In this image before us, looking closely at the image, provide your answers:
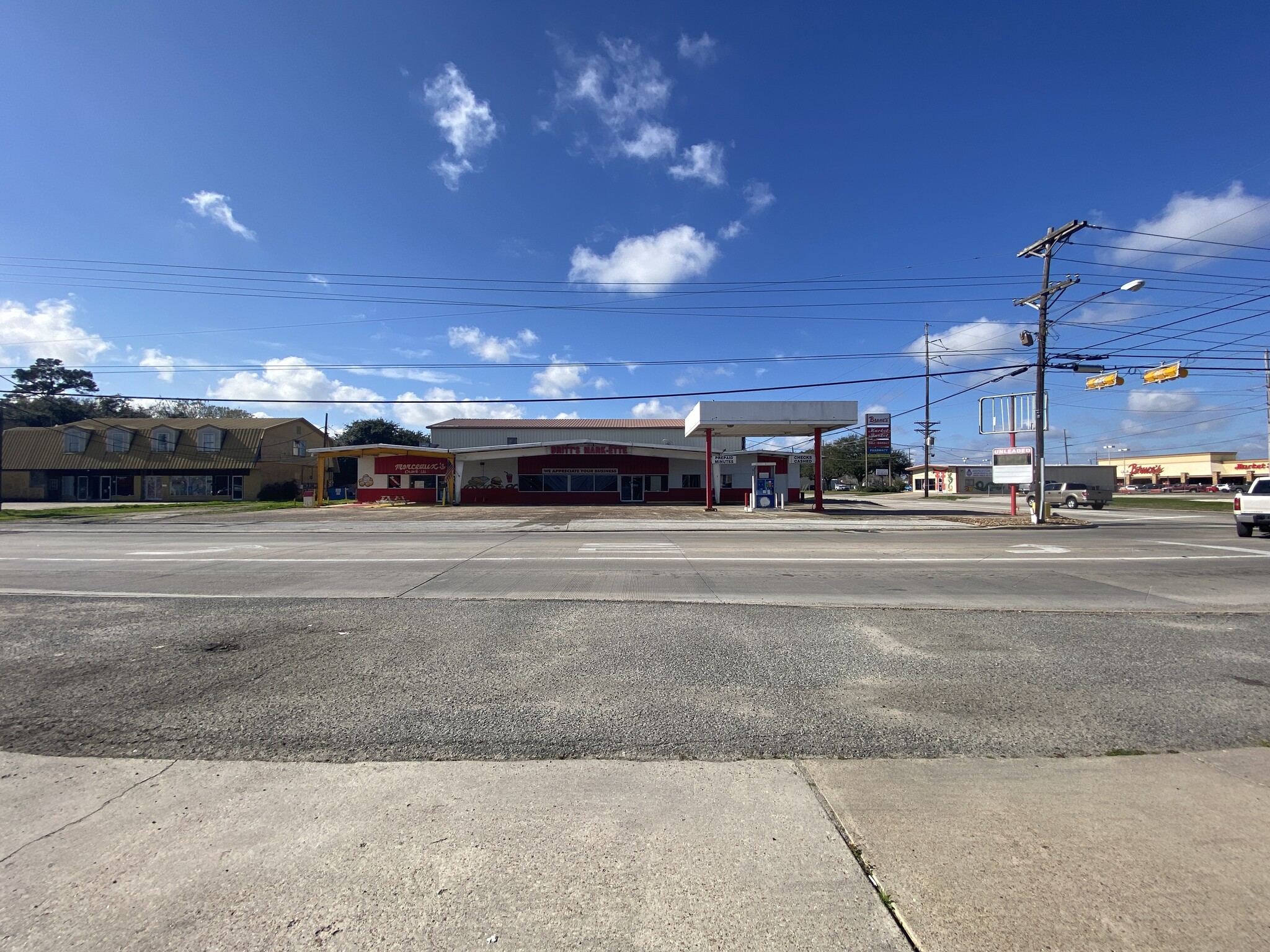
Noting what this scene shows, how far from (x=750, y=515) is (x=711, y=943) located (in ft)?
94.1

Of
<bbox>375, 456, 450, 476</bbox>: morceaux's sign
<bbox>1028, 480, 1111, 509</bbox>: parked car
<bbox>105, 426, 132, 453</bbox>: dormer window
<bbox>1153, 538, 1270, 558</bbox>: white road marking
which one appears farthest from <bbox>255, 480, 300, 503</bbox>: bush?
<bbox>1028, 480, 1111, 509</bbox>: parked car

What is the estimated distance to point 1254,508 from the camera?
17094mm

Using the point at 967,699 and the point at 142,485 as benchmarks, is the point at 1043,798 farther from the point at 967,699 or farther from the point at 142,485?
the point at 142,485

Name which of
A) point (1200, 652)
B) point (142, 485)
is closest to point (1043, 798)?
point (1200, 652)

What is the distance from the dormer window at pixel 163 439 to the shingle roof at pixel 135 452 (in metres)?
0.24

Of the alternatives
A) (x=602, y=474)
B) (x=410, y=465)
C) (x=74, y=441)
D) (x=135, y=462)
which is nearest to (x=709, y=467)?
(x=602, y=474)

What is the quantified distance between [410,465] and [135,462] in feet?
91.6

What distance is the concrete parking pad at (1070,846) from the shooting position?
223 centimetres

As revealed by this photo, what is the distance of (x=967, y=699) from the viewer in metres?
4.73

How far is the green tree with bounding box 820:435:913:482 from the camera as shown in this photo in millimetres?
101175

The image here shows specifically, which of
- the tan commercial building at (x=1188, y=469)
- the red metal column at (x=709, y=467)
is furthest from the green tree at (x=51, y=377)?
Answer: the tan commercial building at (x=1188, y=469)

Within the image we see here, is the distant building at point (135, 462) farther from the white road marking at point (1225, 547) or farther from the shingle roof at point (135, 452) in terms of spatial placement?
the white road marking at point (1225, 547)

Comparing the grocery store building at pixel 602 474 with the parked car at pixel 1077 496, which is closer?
the parked car at pixel 1077 496

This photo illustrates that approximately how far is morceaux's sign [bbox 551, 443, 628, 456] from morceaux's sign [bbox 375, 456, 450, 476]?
8.20 metres
